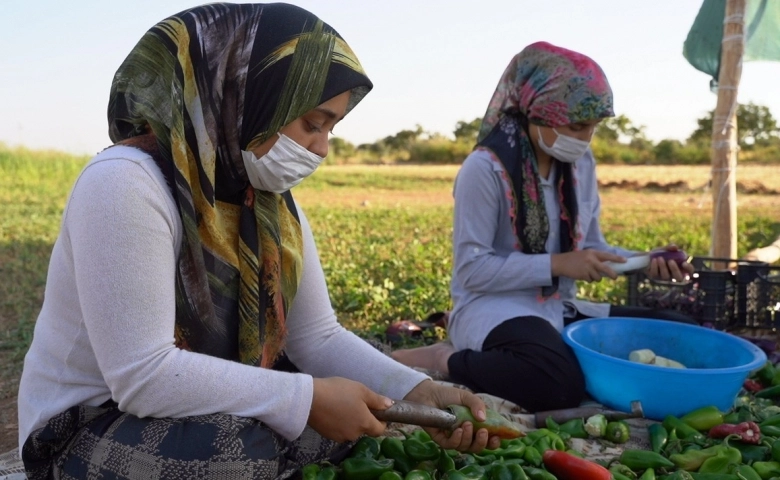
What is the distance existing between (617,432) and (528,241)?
94cm

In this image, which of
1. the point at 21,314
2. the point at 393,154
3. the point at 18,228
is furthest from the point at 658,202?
the point at 393,154

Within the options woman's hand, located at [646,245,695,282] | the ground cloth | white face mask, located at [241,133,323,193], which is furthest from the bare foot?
white face mask, located at [241,133,323,193]

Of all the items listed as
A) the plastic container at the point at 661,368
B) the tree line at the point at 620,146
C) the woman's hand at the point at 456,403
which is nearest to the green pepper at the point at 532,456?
the woman's hand at the point at 456,403

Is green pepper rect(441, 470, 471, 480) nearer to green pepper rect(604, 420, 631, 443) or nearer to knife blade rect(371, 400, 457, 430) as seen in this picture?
knife blade rect(371, 400, 457, 430)

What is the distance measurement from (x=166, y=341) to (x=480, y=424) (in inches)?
33.4

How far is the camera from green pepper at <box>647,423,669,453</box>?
2385 millimetres

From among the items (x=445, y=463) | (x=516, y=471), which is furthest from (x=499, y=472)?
(x=445, y=463)

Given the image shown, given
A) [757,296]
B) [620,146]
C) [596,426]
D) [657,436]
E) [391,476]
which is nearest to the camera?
[391,476]

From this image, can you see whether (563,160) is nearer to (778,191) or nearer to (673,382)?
(673,382)

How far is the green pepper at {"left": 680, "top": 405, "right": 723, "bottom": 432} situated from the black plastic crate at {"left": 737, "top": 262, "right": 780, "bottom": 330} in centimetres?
140

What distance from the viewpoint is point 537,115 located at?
3.06 m

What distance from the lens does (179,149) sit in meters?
1.62

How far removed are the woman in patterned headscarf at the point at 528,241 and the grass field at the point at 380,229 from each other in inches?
49.5

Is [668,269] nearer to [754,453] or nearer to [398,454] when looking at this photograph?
[754,453]
